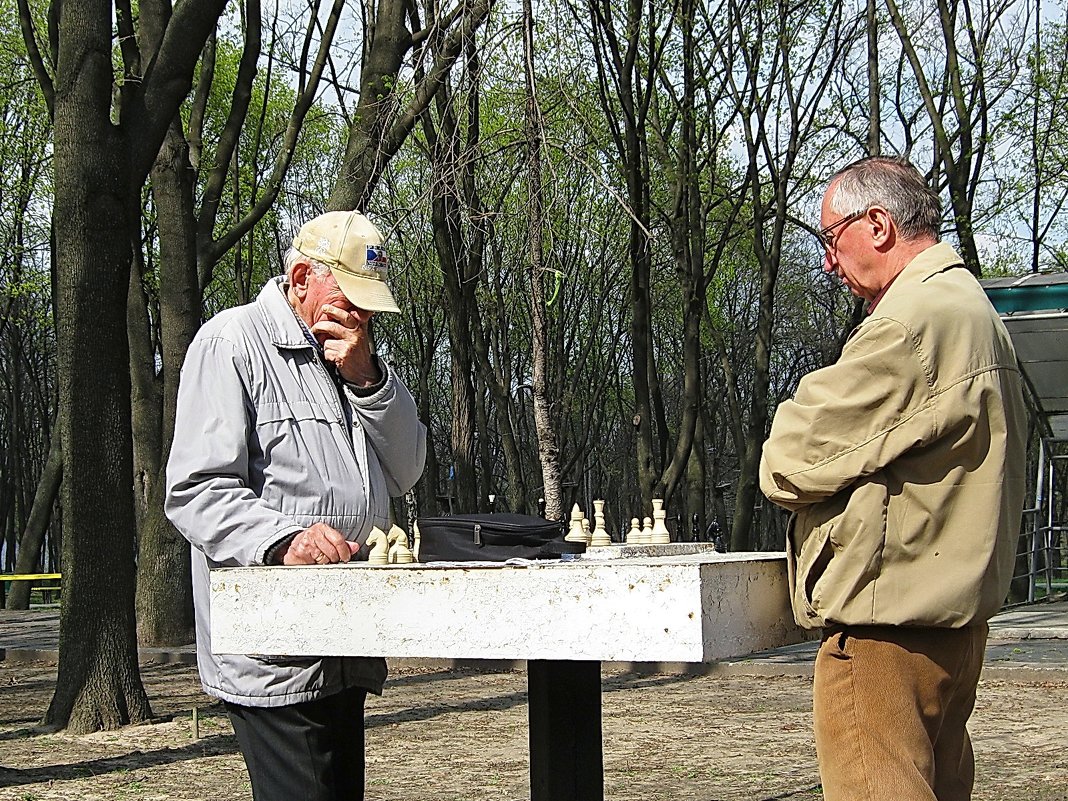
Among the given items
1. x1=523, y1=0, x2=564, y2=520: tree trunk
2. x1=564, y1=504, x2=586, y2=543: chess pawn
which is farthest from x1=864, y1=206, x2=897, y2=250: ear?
x1=523, y1=0, x2=564, y2=520: tree trunk

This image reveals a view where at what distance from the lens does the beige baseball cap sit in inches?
128

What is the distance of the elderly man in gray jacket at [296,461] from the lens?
9.95 ft

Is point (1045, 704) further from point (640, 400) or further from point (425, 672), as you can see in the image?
point (640, 400)

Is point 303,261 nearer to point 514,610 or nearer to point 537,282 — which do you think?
point 514,610

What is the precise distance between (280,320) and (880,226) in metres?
1.43

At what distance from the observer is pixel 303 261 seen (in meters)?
3.33

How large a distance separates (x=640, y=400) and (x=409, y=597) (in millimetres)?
16723

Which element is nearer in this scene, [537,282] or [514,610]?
[514,610]

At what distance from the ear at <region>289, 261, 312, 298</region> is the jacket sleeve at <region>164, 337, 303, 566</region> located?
0.26 metres

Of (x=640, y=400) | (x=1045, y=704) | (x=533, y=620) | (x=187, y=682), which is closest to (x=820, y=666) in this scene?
(x=533, y=620)

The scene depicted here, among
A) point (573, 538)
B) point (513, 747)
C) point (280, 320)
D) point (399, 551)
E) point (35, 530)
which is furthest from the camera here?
point (35, 530)

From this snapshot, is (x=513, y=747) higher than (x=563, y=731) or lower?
lower

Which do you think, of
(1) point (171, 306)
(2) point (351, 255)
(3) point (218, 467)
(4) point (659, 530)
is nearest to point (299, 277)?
(2) point (351, 255)

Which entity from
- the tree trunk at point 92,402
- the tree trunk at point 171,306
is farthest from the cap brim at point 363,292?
the tree trunk at point 171,306
